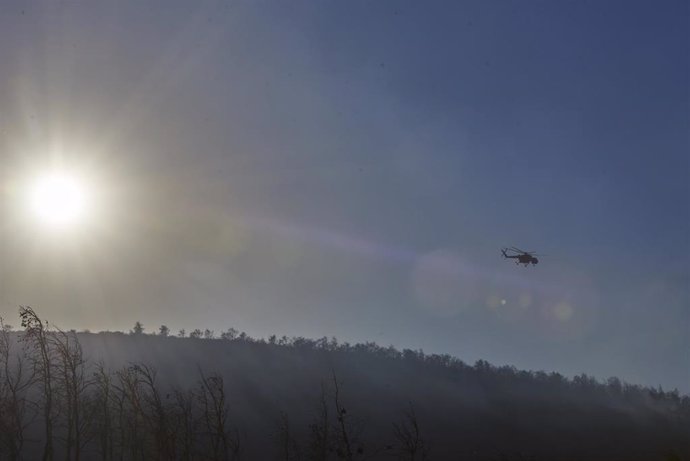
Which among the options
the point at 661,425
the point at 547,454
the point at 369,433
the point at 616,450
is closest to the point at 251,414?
the point at 369,433

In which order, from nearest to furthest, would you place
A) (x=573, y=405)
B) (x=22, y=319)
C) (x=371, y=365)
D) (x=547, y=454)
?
(x=22, y=319) < (x=547, y=454) < (x=573, y=405) < (x=371, y=365)

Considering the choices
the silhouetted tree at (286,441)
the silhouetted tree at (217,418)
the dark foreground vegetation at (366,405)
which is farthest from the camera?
the dark foreground vegetation at (366,405)

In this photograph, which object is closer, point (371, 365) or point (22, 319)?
point (22, 319)

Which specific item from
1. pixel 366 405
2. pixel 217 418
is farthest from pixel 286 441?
pixel 366 405

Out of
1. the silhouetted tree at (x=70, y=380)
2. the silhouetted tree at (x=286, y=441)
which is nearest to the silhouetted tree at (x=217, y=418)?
the silhouetted tree at (x=70, y=380)

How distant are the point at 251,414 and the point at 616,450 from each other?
7033 cm

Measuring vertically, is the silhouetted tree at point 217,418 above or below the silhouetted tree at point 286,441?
above

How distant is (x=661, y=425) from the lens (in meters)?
145

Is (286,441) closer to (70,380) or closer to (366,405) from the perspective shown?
(70,380)

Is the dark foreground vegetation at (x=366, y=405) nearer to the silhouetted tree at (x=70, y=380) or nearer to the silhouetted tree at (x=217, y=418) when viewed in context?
the silhouetted tree at (x=217, y=418)

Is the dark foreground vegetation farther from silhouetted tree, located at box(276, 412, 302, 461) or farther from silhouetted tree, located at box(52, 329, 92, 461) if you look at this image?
silhouetted tree, located at box(52, 329, 92, 461)

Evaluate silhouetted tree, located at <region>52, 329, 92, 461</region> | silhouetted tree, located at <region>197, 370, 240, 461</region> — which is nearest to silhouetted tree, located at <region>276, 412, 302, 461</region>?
silhouetted tree, located at <region>197, 370, 240, 461</region>

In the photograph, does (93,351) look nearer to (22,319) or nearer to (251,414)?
(251,414)

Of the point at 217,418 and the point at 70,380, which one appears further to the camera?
the point at 70,380
